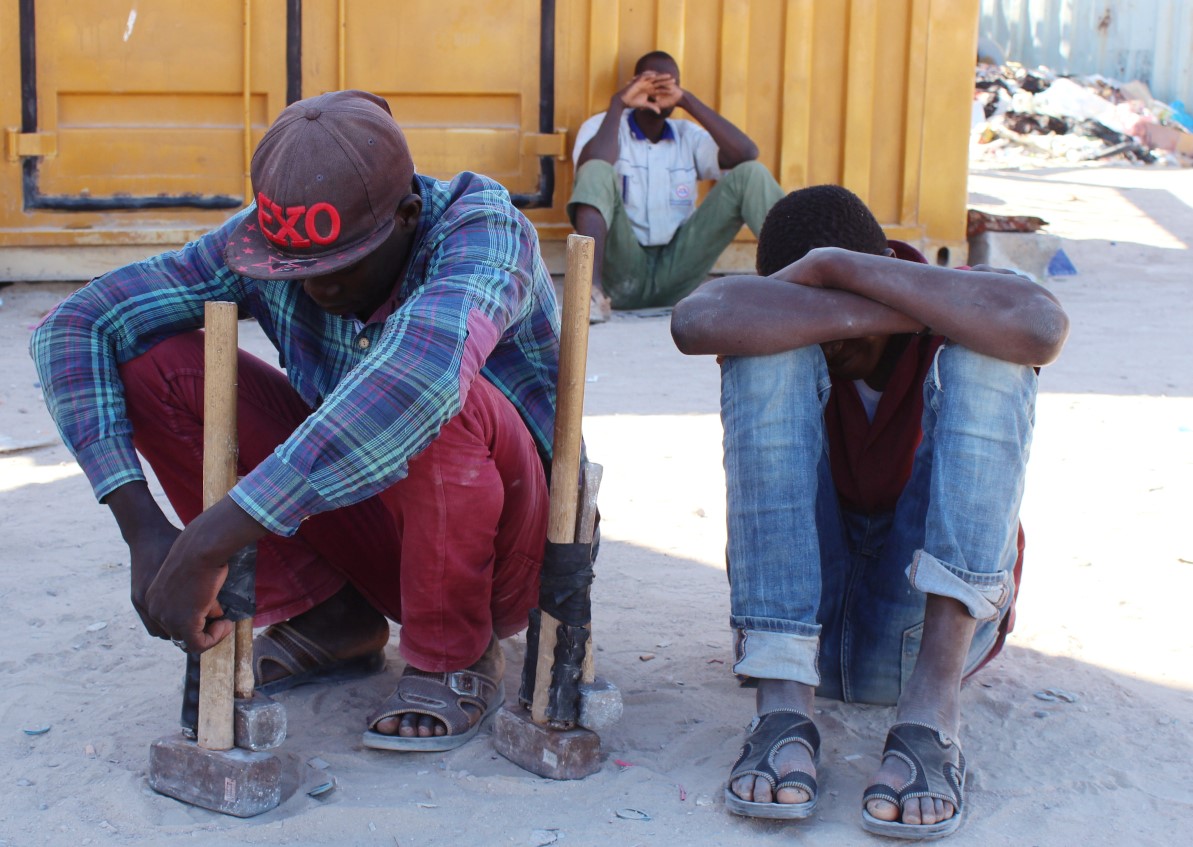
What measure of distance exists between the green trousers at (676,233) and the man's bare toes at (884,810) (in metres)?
4.68

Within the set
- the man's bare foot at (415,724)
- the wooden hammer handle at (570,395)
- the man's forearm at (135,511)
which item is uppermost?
the wooden hammer handle at (570,395)

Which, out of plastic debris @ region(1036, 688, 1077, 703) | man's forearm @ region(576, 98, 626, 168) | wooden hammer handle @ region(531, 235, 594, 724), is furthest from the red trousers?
man's forearm @ region(576, 98, 626, 168)

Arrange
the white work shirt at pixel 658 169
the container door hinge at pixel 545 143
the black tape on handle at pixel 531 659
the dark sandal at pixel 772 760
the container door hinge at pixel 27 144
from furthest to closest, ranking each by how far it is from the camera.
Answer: the container door hinge at pixel 545 143
the white work shirt at pixel 658 169
the container door hinge at pixel 27 144
the black tape on handle at pixel 531 659
the dark sandal at pixel 772 760

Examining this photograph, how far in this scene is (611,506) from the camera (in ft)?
12.2

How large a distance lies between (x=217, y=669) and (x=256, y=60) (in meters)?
5.24

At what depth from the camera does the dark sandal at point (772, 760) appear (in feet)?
6.53

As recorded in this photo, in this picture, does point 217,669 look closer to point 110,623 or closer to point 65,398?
point 65,398

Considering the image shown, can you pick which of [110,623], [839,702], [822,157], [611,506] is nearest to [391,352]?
[839,702]

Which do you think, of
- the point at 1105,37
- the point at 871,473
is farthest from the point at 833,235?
the point at 1105,37

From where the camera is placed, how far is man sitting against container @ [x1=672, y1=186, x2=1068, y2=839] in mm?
2035

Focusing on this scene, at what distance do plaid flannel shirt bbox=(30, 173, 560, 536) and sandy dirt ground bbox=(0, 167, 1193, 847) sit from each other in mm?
507

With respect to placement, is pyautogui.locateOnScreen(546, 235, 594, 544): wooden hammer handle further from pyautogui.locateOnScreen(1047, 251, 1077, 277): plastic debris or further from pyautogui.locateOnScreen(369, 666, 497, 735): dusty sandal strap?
pyautogui.locateOnScreen(1047, 251, 1077, 277): plastic debris

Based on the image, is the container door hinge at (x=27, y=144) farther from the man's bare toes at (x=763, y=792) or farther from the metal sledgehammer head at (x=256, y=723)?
the man's bare toes at (x=763, y=792)

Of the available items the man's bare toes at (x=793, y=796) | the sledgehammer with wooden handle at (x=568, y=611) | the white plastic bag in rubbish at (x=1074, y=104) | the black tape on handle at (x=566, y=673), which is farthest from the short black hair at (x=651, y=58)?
the white plastic bag in rubbish at (x=1074, y=104)
